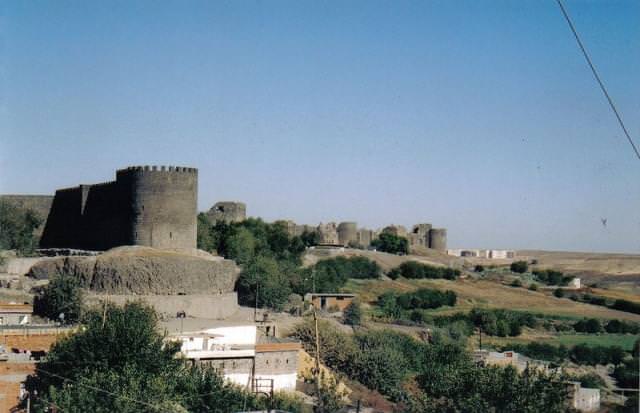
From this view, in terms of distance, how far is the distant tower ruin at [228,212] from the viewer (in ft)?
157

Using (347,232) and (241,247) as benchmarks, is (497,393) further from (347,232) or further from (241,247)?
(347,232)

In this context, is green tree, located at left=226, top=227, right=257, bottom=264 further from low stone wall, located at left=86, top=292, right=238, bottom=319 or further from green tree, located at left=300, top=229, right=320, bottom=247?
green tree, located at left=300, top=229, right=320, bottom=247

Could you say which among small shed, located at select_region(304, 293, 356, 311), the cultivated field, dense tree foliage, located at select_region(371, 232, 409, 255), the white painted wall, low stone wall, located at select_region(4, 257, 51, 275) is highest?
dense tree foliage, located at select_region(371, 232, 409, 255)

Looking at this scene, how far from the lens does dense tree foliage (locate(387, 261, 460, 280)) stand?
2278 inches

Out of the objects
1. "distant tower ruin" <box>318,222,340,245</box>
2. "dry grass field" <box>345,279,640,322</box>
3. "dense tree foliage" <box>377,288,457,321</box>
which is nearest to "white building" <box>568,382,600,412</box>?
"dense tree foliage" <box>377,288,457,321</box>

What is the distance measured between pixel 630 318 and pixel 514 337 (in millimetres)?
8833

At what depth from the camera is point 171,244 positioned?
99.0ft

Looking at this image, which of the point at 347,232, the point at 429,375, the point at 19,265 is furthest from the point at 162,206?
the point at 347,232

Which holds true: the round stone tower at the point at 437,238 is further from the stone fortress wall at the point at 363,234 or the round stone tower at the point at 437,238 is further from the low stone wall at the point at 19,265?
the low stone wall at the point at 19,265

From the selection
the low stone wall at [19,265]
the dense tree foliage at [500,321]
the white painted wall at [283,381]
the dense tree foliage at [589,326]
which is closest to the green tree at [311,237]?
the dense tree foliage at [500,321]

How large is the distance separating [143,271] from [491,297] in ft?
109

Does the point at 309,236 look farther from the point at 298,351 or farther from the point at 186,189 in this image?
the point at 298,351

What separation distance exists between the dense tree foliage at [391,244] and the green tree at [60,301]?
42.8 meters

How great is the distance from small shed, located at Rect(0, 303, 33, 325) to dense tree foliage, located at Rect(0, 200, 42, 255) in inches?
331
